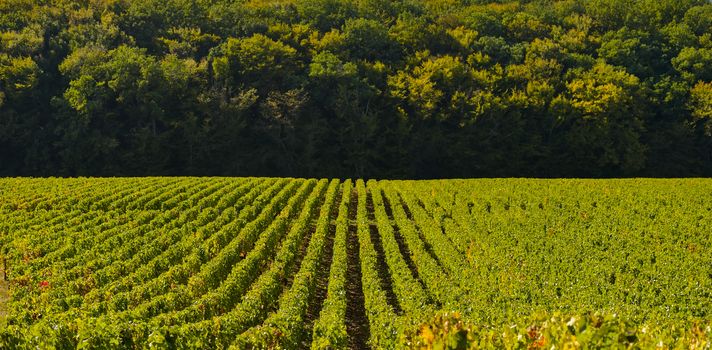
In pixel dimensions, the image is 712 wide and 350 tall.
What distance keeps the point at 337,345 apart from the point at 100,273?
30.4 ft

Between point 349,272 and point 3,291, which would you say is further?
point 349,272

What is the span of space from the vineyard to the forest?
21652mm

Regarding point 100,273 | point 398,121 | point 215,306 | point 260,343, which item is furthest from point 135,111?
point 260,343

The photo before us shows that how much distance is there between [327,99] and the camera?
55.5m

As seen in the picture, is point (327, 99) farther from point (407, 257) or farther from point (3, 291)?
point (3, 291)

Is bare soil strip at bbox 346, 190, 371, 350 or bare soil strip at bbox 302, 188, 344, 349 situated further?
bare soil strip at bbox 346, 190, 371, 350

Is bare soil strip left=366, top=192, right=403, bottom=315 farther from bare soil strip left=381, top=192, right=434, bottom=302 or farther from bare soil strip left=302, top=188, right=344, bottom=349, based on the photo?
bare soil strip left=302, top=188, right=344, bottom=349

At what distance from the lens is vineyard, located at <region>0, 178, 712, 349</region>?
869 cm

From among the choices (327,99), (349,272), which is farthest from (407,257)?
(327,99)

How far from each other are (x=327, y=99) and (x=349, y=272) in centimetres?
3994

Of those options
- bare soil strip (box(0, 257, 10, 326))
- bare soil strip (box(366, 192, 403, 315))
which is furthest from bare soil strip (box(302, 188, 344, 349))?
bare soil strip (box(0, 257, 10, 326))

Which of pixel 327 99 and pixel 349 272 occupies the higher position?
pixel 327 99

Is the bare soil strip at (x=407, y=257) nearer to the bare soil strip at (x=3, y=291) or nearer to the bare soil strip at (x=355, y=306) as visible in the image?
the bare soil strip at (x=355, y=306)

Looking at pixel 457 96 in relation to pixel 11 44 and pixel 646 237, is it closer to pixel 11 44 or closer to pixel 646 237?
pixel 646 237
